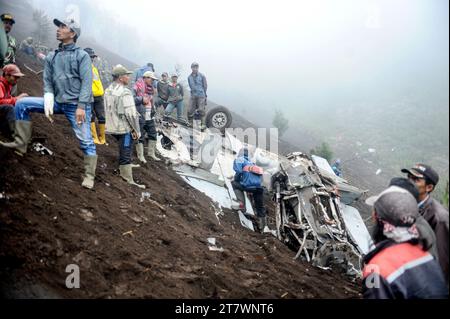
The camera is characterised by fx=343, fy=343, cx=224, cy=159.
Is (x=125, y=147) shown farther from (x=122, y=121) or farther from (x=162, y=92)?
(x=162, y=92)

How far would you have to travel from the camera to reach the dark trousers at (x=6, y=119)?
4723 millimetres

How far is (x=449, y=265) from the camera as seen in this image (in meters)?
2.46

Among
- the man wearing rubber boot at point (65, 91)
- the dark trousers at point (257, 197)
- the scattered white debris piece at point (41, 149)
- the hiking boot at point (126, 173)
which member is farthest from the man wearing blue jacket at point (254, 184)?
the scattered white debris piece at point (41, 149)

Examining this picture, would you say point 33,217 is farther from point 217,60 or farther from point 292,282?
point 217,60

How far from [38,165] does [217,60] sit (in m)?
74.2

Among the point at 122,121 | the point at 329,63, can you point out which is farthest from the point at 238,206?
the point at 329,63

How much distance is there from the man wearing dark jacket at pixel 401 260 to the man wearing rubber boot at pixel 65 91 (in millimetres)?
3636

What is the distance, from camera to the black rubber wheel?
10.5 metres

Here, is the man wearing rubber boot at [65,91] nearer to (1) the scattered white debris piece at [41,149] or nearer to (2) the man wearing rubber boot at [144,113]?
(1) the scattered white debris piece at [41,149]

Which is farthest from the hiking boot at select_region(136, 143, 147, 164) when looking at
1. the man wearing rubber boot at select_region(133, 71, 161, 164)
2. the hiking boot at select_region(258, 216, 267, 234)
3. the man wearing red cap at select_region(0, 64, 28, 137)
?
the hiking boot at select_region(258, 216, 267, 234)

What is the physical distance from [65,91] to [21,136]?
Answer: 0.79 metres

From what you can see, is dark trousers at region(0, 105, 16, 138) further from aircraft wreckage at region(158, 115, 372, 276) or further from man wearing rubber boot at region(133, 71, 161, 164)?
aircraft wreckage at region(158, 115, 372, 276)

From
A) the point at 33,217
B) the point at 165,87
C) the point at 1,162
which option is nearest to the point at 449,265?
the point at 33,217

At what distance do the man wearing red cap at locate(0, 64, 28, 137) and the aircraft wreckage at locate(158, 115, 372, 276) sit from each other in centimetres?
386
